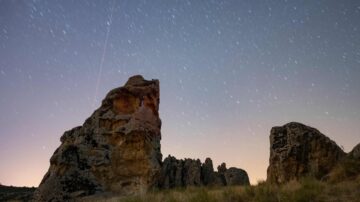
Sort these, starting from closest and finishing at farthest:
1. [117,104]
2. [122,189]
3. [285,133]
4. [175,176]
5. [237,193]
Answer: [237,193], [285,133], [122,189], [117,104], [175,176]

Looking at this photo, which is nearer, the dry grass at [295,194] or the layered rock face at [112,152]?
the dry grass at [295,194]

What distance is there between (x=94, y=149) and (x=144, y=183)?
4.67m

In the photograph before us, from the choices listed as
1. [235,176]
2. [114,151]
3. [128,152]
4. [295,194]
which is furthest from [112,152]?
[295,194]

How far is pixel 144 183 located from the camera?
2644 cm

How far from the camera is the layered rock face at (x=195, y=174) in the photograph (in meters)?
34.7

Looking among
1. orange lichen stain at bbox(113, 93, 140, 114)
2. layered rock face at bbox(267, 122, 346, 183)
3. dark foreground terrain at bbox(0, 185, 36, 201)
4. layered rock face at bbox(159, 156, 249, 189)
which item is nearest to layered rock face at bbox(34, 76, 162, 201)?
orange lichen stain at bbox(113, 93, 140, 114)

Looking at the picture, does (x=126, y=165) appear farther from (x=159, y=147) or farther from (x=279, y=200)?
(x=279, y=200)

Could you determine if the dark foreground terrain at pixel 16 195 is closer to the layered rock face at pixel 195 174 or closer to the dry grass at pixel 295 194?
the layered rock face at pixel 195 174

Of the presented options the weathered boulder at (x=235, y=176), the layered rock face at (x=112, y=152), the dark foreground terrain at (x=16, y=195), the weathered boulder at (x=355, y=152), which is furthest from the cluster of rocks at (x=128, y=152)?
the dark foreground terrain at (x=16, y=195)

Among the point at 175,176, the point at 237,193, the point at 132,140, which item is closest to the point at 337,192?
the point at 237,193

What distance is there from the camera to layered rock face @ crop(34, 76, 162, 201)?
84.6 ft

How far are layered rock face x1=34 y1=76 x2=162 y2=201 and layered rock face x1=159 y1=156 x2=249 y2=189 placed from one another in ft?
17.2

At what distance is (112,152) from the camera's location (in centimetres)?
2808

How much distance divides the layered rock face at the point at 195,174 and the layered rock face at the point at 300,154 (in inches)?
545
